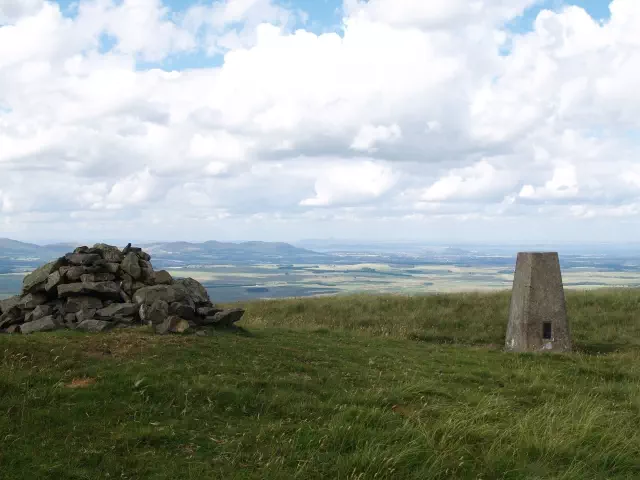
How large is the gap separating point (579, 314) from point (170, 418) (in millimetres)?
23194

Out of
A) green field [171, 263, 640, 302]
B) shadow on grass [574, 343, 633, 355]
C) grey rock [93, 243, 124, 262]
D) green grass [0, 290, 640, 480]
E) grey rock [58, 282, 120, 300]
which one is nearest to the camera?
green grass [0, 290, 640, 480]

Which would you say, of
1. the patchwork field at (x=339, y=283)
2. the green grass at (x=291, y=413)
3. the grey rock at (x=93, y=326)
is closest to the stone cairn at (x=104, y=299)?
the grey rock at (x=93, y=326)

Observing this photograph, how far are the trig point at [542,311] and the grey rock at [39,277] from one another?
1627 cm

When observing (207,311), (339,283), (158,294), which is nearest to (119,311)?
(158,294)

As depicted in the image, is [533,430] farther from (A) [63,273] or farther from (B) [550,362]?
(A) [63,273]

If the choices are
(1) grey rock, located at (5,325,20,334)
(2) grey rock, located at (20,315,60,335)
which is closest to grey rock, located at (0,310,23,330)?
(1) grey rock, located at (5,325,20,334)

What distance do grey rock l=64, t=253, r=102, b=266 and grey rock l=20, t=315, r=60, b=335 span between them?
2590 millimetres

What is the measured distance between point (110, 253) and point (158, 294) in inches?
123

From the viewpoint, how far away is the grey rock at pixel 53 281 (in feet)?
56.9

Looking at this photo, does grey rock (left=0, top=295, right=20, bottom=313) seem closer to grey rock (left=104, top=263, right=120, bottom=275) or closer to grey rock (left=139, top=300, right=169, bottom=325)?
grey rock (left=104, top=263, right=120, bottom=275)

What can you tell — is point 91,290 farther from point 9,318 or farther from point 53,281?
point 9,318

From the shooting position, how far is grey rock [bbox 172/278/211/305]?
18.6m

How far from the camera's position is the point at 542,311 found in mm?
19703

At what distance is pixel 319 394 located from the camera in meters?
10.7
